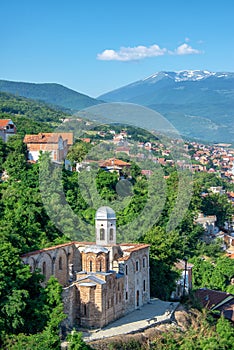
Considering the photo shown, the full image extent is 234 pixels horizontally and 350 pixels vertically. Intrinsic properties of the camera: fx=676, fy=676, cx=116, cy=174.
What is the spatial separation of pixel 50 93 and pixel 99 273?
474ft

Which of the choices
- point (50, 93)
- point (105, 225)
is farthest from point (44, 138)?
point (50, 93)

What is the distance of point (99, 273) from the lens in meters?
19.7

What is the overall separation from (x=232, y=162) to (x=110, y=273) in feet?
284

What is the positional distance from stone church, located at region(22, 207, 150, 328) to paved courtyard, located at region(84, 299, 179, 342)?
0.79 feet

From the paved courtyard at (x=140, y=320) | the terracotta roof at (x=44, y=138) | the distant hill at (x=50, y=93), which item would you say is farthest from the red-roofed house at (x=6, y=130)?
the distant hill at (x=50, y=93)

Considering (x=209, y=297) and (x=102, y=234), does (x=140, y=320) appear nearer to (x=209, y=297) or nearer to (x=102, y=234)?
(x=102, y=234)

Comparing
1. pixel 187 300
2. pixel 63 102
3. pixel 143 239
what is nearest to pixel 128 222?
pixel 143 239

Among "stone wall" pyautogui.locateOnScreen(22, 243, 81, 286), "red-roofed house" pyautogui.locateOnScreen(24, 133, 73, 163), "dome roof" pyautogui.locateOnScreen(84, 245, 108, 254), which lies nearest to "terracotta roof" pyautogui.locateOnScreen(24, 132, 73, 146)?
"red-roofed house" pyautogui.locateOnScreen(24, 133, 73, 163)

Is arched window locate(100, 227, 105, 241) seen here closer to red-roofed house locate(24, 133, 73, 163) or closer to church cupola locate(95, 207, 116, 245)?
church cupola locate(95, 207, 116, 245)

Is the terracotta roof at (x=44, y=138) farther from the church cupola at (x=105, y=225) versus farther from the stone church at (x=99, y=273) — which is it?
the church cupola at (x=105, y=225)

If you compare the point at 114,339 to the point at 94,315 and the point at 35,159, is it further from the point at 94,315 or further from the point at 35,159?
the point at 35,159

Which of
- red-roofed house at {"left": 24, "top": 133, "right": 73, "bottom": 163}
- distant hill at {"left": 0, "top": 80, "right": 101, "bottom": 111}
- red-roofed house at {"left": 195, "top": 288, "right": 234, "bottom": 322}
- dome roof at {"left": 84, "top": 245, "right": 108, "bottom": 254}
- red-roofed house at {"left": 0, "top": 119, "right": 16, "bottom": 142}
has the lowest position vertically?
red-roofed house at {"left": 195, "top": 288, "right": 234, "bottom": 322}

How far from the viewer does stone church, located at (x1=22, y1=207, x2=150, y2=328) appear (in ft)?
62.4

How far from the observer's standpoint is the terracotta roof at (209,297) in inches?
1029
